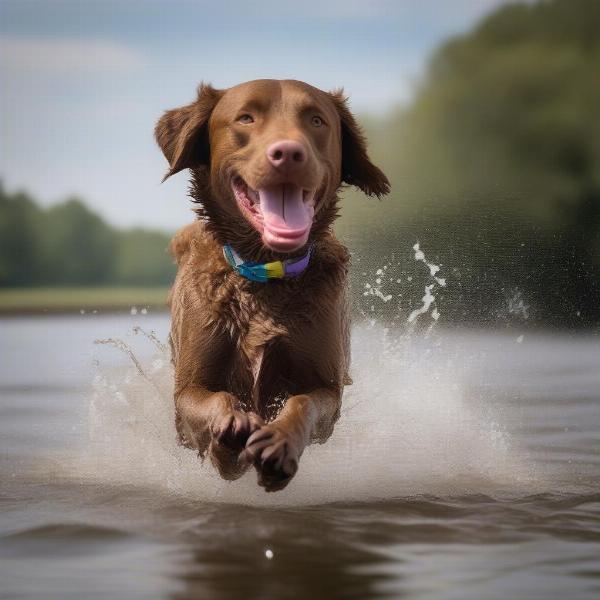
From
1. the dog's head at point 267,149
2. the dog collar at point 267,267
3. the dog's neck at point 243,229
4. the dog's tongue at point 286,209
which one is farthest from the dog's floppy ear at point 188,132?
the dog's tongue at point 286,209

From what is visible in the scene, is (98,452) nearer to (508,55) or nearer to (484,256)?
(484,256)

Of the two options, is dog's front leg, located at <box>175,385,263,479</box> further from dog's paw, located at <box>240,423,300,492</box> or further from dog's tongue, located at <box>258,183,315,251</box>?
dog's tongue, located at <box>258,183,315,251</box>

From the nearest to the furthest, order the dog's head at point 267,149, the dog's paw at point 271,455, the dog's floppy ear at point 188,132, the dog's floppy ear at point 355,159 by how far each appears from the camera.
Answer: the dog's paw at point 271,455, the dog's head at point 267,149, the dog's floppy ear at point 188,132, the dog's floppy ear at point 355,159

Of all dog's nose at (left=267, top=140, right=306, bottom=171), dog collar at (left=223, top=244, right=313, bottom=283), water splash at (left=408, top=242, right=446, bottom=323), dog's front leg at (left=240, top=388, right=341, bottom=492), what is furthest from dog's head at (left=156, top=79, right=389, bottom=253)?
water splash at (left=408, top=242, right=446, bottom=323)

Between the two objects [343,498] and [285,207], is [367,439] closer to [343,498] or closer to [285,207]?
[343,498]

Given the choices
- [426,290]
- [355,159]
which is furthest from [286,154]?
[426,290]

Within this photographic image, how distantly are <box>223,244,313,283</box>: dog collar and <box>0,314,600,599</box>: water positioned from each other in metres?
0.92

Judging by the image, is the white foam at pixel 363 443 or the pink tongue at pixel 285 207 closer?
the pink tongue at pixel 285 207

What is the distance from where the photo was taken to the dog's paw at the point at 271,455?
176 inches

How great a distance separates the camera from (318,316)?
5293 millimetres

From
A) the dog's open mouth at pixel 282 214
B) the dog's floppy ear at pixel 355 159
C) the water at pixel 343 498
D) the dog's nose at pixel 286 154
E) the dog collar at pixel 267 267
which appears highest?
the dog's floppy ear at pixel 355 159

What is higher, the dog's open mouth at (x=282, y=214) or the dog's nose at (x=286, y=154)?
the dog's nose at (x=286, y=154)

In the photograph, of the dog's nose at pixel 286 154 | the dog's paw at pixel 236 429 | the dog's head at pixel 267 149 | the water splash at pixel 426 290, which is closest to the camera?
the dog's paw at pixel 236 429

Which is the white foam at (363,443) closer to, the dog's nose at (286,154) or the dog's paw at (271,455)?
the dog's paw at (271,455)
